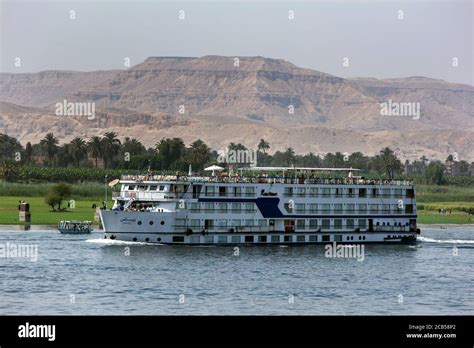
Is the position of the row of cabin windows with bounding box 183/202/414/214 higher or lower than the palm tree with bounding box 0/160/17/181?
lower

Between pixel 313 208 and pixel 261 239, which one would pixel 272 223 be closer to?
pixel 261 239

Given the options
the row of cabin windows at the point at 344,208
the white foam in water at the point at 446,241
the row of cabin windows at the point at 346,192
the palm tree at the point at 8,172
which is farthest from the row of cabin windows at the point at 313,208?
the palm tree at the point at 8,172

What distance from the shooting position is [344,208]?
98500 mm

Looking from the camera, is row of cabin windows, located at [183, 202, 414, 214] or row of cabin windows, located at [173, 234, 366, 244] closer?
row of cabin windows, located at [173, 234, 366, 244]

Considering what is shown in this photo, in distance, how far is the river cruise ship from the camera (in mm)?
90625

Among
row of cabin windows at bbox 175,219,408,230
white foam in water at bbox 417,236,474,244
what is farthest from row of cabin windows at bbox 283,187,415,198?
white foam in water at bbox 417,236,474,244

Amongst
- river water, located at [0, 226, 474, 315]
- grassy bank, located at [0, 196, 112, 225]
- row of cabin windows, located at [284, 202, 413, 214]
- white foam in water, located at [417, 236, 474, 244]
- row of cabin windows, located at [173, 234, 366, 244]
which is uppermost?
row of cabin windows, located at [284, 202, 413, 214]

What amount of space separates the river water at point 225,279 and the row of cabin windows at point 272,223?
2.30 metres

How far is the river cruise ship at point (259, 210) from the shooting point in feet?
297

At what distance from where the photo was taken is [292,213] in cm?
9619

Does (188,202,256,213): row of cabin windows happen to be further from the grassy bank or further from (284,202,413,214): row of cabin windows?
the grassy bank
